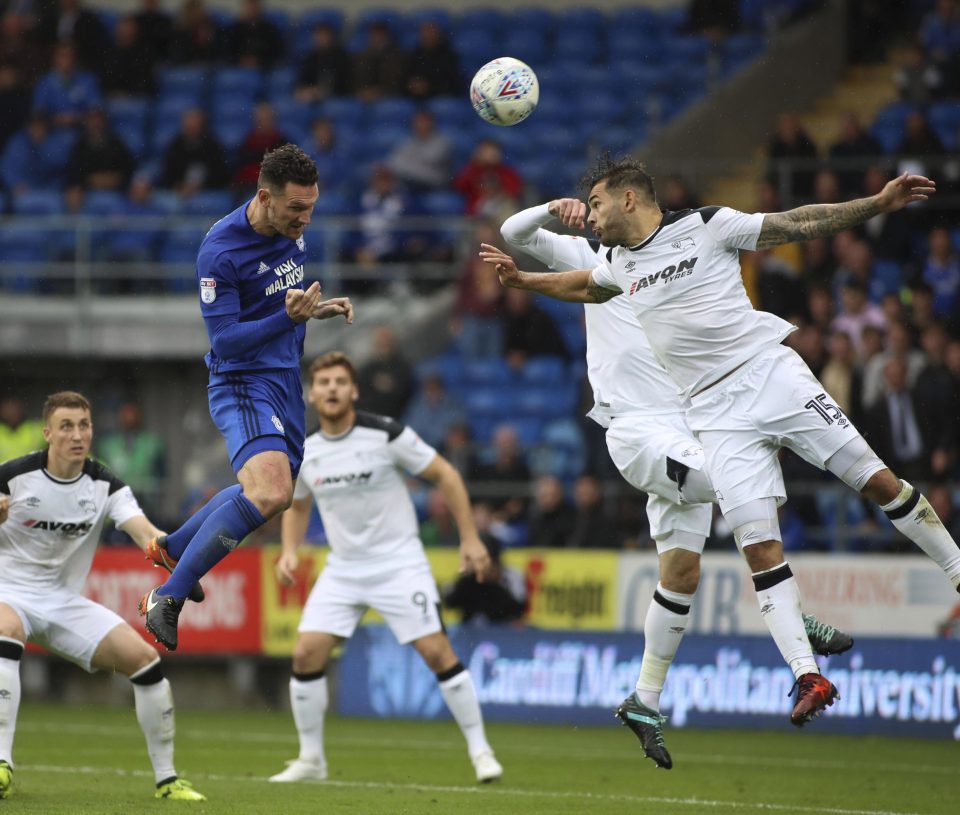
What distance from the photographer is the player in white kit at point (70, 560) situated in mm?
10172

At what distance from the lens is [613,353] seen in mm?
10164

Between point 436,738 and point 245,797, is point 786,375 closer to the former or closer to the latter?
point 245,797

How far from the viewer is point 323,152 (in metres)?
22.1

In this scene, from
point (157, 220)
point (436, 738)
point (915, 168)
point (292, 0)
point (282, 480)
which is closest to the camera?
point (282, 480)

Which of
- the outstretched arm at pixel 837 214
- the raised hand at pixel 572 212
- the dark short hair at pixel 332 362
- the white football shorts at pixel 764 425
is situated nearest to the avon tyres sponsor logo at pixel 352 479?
the dark short hair at pixel 332 362

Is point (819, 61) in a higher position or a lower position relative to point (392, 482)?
higher

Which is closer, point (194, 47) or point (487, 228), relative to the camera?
point (487, 228)

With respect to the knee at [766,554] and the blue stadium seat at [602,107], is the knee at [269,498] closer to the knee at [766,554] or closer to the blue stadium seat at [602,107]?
the knee at [766,554]

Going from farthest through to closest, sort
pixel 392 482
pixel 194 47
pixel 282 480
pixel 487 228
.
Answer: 1. pixel 194 47
2. pixel 487 228
3. pixel 392 482
4. pixel 282 480

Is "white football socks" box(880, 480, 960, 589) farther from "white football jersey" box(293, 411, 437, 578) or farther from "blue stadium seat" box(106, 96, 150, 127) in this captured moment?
"blue stadium seat" box(106, 96, 150, 127)

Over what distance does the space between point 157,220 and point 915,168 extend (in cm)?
913

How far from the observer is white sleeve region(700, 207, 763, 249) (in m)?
8.83

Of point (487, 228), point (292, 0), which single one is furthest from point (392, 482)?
point (292, 0)

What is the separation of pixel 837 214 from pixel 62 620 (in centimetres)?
521
